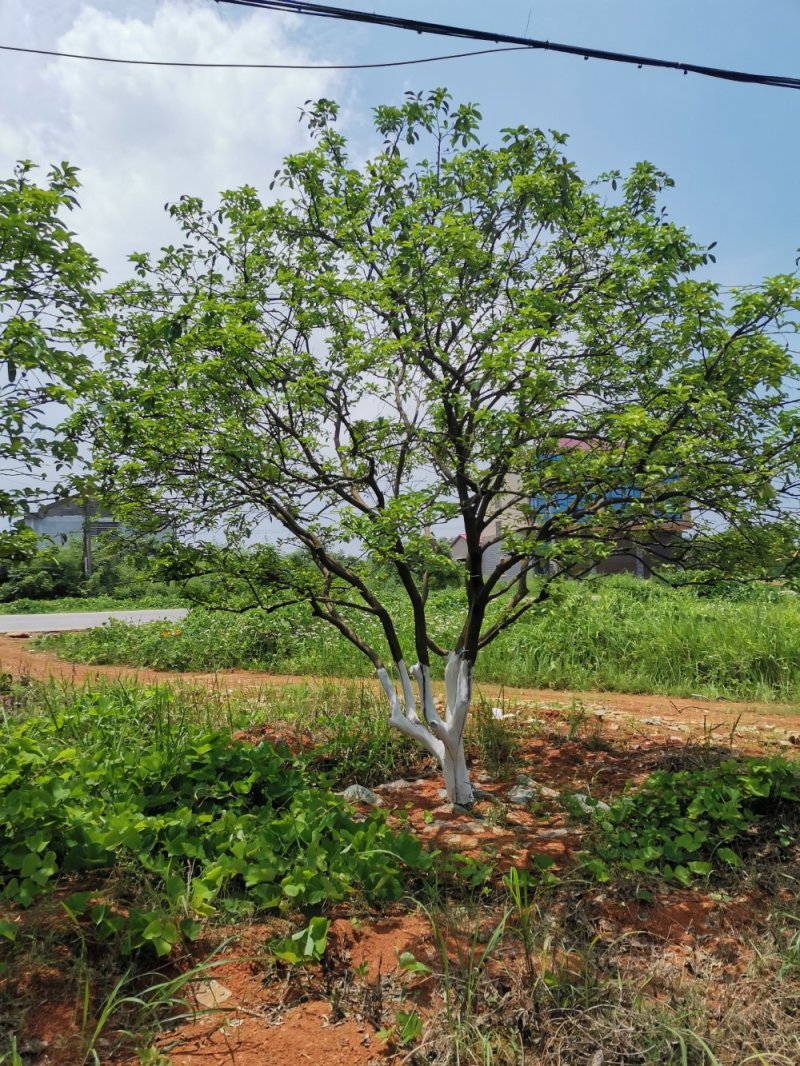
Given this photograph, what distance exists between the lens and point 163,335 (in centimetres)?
336

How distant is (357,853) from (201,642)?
7697 millimetres

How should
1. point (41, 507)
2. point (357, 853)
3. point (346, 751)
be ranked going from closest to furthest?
point (357, 853)
point (41, 507)
point (346, 751)

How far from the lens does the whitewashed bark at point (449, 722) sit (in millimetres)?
4000

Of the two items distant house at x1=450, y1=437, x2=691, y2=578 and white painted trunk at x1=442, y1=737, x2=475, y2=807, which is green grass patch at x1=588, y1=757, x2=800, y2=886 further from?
distant house at x1=450, y1=437, x2=691, y2=578

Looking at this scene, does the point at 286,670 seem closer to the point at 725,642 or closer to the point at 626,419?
the point at 725,642

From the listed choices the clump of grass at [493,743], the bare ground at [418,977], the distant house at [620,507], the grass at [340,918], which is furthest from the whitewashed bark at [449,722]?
the distant house at [620,507]

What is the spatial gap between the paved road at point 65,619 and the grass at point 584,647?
3.89 m

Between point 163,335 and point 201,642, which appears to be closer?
point 163,335

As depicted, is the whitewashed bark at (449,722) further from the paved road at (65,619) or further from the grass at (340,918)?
the paved road at (65,619)

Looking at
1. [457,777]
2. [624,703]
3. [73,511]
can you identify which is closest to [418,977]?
[457,777]

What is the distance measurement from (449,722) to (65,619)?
16.2m

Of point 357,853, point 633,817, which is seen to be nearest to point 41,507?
point 357,853

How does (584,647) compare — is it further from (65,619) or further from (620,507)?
(65,619)

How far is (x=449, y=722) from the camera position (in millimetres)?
4031
